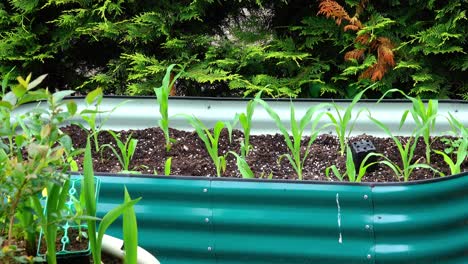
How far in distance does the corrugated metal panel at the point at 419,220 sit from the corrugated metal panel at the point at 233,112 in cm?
80

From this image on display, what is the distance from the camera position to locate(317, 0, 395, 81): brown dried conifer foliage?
4.21m

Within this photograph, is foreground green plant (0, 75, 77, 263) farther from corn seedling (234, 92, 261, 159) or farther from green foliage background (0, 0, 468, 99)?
green foliage background (0, 0, 468, 99)

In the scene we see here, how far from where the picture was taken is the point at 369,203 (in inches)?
95.9

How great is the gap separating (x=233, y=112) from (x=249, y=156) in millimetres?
328

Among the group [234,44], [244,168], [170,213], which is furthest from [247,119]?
[234,44]

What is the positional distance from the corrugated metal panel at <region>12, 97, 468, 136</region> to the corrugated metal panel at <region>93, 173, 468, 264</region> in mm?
716

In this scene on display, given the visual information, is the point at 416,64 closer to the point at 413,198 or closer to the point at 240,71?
the point at 240,71

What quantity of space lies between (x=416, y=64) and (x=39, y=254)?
9.49 feet

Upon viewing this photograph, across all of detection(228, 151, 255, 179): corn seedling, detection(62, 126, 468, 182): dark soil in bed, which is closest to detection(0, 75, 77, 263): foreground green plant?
detection(228, 151, 255, 179): corn seedling

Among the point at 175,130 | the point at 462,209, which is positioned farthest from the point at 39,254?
the point at 175,130

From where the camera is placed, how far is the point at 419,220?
2441mm

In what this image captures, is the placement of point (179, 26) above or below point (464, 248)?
above

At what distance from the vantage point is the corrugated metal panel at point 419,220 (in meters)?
2.42

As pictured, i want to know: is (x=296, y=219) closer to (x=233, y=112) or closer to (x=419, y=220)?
(x=419, y=220)
